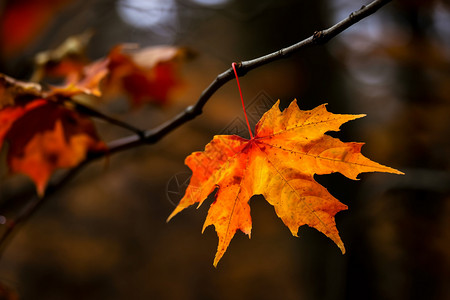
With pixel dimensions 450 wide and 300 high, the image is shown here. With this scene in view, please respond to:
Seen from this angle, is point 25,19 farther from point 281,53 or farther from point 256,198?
point 281,53

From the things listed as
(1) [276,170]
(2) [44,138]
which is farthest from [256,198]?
(1) [276,170]

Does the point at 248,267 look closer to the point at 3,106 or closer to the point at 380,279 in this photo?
the point at 380,279

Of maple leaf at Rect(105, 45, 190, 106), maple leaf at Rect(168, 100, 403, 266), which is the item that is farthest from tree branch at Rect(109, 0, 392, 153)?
maple leaf at Rect(105, 45, 190, 106)

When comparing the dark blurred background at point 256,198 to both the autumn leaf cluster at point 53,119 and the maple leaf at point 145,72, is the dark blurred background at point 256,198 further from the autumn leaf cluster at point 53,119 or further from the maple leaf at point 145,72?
the autumn leaf cluster at point 53,119

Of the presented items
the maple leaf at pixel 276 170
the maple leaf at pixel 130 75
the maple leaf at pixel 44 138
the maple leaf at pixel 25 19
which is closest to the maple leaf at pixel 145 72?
Answer: the maple leaf at pixel 130 75

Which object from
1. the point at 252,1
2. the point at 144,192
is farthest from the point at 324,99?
the point at 144,192
